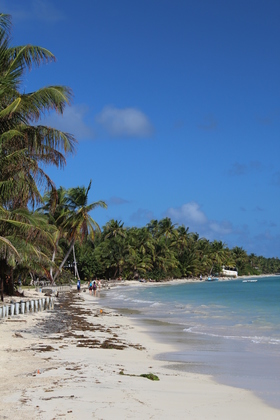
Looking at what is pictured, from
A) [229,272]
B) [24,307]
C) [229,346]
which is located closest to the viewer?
[229,346]

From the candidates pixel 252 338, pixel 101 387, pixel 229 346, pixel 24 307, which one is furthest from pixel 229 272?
pixel 101 387

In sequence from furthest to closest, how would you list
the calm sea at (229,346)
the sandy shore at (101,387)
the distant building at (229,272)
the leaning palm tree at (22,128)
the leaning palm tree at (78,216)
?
1. the distant building at (229,272)
2. the leaning palm tree at (78,216)
3. the leaning palm tree at (22,128)
4. the calm sea at (229,346)
5. the sandy shore at (101,387)

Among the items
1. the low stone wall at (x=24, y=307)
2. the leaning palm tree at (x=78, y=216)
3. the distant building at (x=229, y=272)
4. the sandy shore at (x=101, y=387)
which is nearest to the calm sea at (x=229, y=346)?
the sandy shore at (x=101, y=387)

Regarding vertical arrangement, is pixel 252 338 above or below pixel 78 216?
below

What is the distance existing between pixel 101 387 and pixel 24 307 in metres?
12.7

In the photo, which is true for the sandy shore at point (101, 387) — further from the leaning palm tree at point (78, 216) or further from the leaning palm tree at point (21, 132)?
the leaning palm tree at point (78, 216)

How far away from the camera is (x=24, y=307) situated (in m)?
18.9

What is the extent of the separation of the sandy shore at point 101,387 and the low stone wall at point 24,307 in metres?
4.93

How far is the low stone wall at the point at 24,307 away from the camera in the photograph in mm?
17000

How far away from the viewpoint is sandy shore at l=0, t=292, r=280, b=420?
5855 mm

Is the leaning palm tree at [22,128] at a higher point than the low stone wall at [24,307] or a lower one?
higher

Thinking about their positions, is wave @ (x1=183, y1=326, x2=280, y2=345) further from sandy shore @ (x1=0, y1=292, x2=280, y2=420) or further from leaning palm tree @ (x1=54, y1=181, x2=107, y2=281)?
leaning palm tree @ (x1=54, y1=181, x2=107, y2=281)

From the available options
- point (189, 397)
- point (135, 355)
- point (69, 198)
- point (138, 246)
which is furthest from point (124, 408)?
point (138, 246)

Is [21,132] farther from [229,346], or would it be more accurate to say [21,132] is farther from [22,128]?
[229,346]
